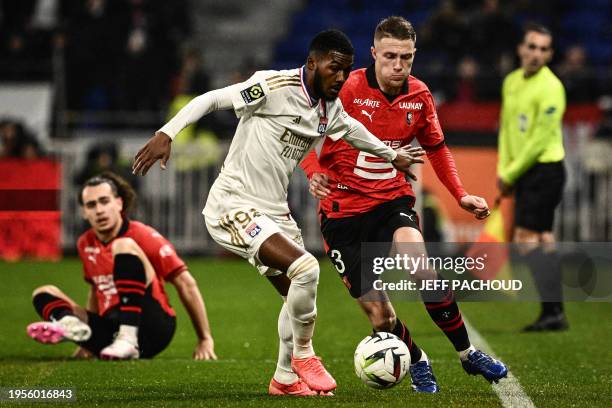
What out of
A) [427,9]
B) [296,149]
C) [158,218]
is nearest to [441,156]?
[296,149]

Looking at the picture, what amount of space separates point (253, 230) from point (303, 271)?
14.0 inches

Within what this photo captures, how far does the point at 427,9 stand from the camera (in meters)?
21.3

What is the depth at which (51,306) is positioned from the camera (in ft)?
27.8

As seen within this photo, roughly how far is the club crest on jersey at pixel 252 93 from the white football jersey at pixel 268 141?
0.02 meters

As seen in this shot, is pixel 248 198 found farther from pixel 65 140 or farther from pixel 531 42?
pixel 65 140

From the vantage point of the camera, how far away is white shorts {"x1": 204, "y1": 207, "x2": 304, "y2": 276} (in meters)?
6.61

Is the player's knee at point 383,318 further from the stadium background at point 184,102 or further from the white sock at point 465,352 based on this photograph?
the stadium background at point 184,102

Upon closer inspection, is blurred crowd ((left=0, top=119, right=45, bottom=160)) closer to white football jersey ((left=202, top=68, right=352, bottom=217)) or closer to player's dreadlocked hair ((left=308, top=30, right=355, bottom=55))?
white football jersey ((left=202, top=68, right=352, bottom=217))

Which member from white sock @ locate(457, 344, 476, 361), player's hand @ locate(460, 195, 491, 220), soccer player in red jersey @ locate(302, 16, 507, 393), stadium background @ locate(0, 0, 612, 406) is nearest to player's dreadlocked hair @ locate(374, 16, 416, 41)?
soccer player in red jersey @ locate(302, 16, 507, 393)

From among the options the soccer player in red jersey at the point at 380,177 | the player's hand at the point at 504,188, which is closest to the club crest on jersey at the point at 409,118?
the soccer player in red jersey at the point at 380,177

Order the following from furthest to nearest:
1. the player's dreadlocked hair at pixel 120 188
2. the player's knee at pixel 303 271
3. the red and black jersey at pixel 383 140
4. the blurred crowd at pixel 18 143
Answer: the blurred crowd at pixel 18 143
the player's dreadlocked hair at pixel 120 188
the red and black jersey at pixel 383 140
the player's knee at pixel 303 271

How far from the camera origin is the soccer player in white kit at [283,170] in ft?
21.6

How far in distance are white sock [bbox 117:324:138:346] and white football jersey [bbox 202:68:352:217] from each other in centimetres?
187

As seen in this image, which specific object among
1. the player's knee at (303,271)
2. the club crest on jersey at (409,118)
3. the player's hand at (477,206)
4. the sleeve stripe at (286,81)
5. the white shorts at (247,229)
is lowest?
the player's knee at (303,271)
